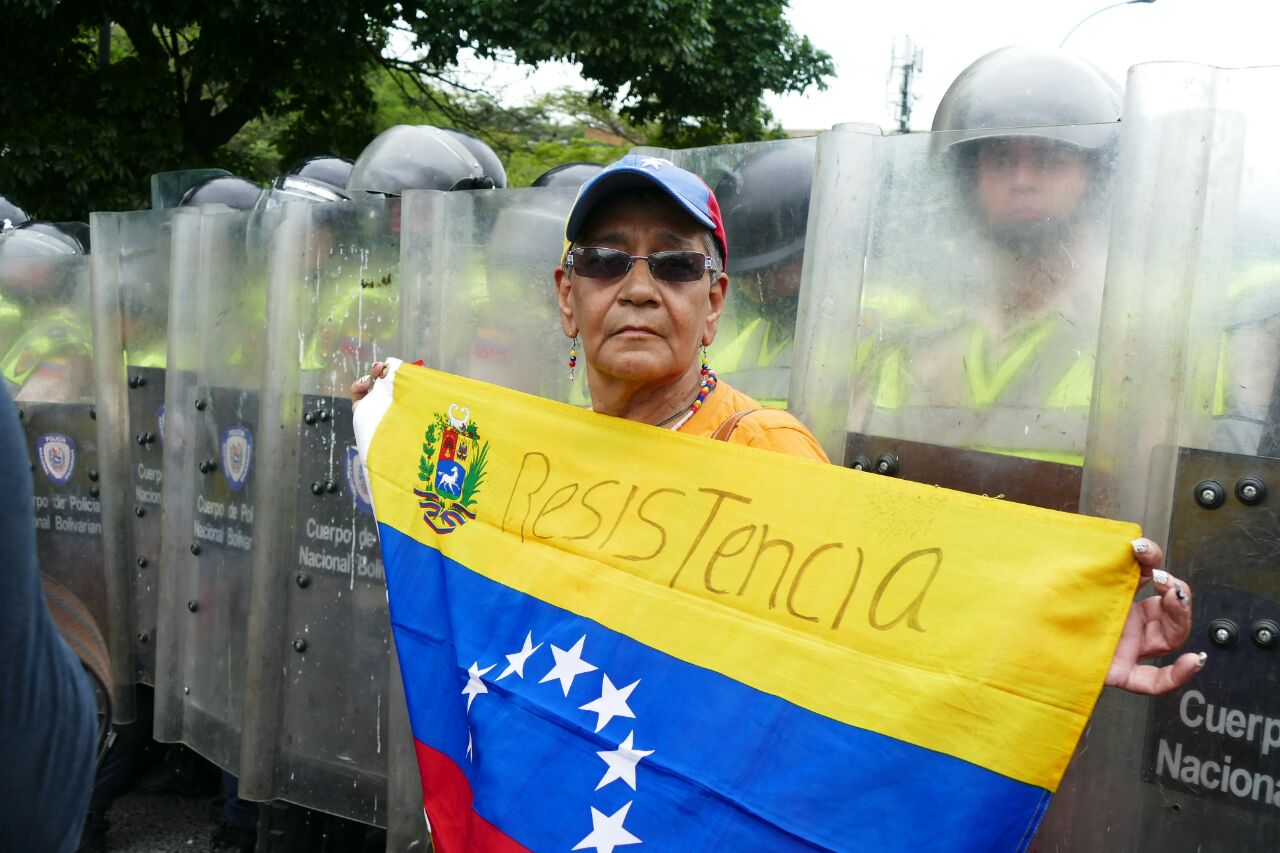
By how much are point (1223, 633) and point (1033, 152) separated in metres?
1.05

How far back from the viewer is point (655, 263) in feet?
7.35

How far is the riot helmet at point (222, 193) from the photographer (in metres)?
5.80

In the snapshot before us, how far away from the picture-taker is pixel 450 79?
16469mm

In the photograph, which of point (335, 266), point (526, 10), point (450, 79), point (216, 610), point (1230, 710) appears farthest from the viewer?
point (450, 79)

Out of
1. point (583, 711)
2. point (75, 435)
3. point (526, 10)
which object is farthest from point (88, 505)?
point (526, 10)

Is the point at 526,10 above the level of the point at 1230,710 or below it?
above

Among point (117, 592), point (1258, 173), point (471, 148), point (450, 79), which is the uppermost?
point (450, 79)

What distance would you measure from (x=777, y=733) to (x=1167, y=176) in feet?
4.15

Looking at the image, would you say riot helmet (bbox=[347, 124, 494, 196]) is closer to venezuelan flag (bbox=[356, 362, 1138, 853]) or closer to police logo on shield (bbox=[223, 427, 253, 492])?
police logo on shield (bbox=[223, 427, 253, 492])

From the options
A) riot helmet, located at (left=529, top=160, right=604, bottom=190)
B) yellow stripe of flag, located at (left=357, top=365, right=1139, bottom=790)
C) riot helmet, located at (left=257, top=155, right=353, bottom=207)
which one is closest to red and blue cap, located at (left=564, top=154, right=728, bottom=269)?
yellow stripe of flag, located at (left=357, top=365, right=1139, bottom=790)

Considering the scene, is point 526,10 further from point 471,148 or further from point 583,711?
point 583,711

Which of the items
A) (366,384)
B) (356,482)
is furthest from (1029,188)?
(356,482)

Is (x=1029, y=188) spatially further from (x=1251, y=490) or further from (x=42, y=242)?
(x=42, y=242)

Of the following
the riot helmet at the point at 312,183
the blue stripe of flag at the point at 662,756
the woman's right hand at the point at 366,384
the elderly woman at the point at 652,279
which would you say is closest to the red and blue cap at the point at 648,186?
the elderly woman at the point at 652,279
